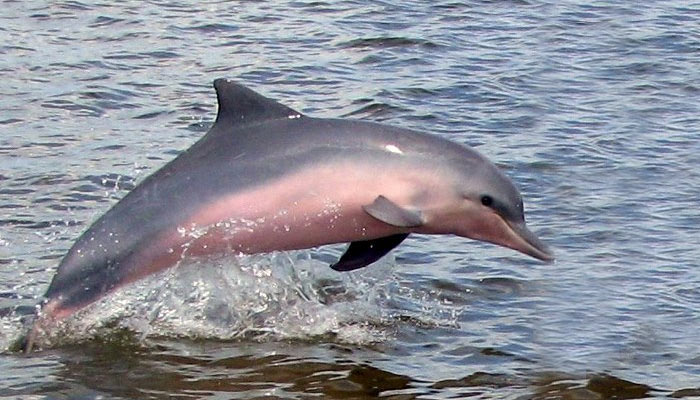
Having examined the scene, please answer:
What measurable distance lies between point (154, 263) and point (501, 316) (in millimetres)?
2140

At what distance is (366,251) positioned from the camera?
27.8ft

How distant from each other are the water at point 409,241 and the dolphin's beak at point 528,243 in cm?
56

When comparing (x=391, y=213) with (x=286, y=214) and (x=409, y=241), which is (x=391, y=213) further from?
(x=409, y=241)

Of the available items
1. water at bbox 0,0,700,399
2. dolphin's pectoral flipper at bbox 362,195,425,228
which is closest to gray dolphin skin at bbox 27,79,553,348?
dolphin's pectoral flipper at bbox 362,195,425,228

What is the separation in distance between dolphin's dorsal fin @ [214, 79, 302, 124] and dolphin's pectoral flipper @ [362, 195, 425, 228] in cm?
61

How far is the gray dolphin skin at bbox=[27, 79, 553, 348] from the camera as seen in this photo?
8.13 m

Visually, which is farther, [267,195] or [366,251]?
[366,251]

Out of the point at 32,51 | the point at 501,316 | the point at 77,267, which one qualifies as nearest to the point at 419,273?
the point at 501,316

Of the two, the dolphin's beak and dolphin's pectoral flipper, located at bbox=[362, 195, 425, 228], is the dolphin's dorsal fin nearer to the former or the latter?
dolphin's pectoral flipper, located at bbox=[362, 195, 425, 228]

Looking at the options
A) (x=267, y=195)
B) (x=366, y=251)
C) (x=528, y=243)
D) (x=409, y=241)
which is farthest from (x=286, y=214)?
(x=409, y=241)

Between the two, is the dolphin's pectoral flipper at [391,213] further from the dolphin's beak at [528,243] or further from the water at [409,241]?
the water at [409,241]

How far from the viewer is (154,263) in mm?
8203

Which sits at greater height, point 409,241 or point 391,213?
point 391,213

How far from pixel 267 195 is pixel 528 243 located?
136 cm
